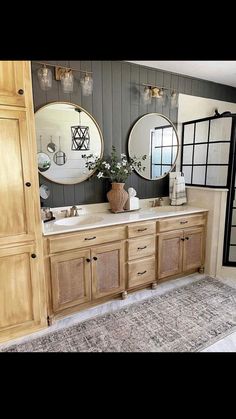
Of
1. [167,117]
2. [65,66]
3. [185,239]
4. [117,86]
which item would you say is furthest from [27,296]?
[167,117]

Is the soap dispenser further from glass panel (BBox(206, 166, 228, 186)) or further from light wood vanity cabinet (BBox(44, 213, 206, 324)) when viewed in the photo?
glass panel (BBox(206, 166, 228, 186))

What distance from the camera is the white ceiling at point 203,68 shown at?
2.66 m

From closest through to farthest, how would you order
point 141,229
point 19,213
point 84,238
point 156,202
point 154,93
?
point 19,213
point 84,238
point 141,229
point 154,93
point 156,202

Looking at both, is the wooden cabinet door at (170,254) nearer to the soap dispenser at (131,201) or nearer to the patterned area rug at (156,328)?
the patterned area rug at (156,328)

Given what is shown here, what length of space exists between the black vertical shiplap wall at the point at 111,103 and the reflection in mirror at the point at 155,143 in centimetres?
8

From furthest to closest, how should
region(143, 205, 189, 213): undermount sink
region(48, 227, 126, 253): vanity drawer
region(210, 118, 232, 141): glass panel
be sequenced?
region(143, 205, 189, 213): undermount sink, region(210, 118, 232, 141): glass panel, region(48, 227, 126, 253): vanity drawer

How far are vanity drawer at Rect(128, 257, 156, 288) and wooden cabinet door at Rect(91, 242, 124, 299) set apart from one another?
113mm

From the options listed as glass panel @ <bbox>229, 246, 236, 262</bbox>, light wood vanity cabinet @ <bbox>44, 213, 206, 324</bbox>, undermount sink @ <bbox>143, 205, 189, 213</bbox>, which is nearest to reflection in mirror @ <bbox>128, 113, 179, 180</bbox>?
undermount sink @ <bbox>143, 205, 189, 213</bbox>

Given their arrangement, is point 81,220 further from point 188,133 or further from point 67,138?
point 188,133

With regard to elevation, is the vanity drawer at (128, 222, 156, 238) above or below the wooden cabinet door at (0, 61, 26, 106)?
below

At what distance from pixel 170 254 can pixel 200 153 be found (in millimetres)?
1407

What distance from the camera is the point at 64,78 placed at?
2281 millimetres

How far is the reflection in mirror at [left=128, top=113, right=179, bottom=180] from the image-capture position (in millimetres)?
2877

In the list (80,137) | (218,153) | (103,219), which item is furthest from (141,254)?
(218,153)
